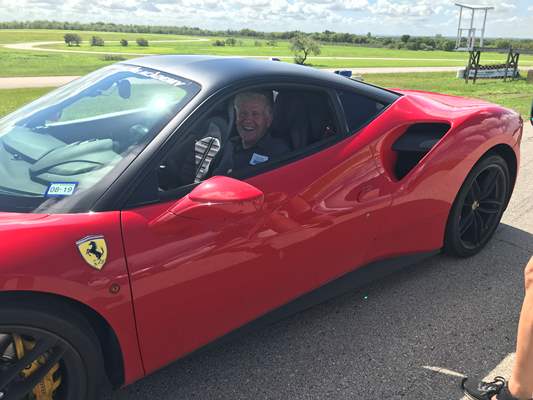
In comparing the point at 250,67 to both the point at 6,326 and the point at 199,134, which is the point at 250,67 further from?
the point at 6,326

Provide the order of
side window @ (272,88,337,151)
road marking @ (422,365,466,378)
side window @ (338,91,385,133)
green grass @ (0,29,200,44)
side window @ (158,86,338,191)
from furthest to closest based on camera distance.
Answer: green grass @ (0,29,200,44)
side window @ (338,91,385,133)
side window @ (272,88,337,151)
road marking @ (422,365,466,378)
side window @ (158,86,338,191)

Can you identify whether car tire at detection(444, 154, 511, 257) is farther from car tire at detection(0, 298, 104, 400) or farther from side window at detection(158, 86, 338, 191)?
car tire at detection(0, 298, 104, 400)

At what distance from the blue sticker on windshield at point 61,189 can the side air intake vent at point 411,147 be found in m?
1.70

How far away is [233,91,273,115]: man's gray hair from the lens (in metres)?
Result: 2.20

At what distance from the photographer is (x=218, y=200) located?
1660 mm

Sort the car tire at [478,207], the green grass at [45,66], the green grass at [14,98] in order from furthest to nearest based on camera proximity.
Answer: the green grass at [45,66]
the green grass at [14,98]
the car tire at [478,207]

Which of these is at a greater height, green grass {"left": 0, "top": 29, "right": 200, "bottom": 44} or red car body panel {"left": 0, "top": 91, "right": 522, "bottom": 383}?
red car body panel {"left": 0, "top": 91, "right": 522, "bottom": 383}

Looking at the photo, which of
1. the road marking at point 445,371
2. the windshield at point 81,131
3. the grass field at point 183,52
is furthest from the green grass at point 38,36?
the road marking at point 445,371

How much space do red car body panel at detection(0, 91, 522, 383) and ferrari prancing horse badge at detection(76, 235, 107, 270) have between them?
0.06 feet

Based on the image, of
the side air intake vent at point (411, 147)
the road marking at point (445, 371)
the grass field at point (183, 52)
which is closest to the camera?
the road marking at point (445, 371)

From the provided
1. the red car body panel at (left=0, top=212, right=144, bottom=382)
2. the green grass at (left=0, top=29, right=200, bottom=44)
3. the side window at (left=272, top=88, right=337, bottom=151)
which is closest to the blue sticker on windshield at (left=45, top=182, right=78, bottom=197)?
the red car body panel at (left=0, top=212, right=144, bottom=382)

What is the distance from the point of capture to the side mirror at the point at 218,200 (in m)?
1.67

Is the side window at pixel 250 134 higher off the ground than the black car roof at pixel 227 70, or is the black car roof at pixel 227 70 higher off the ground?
the black car roof at pixel 227 70

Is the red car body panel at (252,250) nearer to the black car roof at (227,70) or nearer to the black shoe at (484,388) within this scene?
the black car roof at (227,70)
